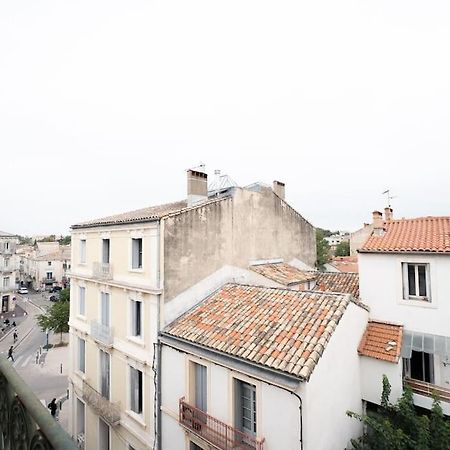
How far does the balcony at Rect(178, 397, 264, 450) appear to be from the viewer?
9117mm

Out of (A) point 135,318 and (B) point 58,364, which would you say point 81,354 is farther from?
(B) point 58,364

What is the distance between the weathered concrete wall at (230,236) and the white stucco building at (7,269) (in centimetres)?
4328

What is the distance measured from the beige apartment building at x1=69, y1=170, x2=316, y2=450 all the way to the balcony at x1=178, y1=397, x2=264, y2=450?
1.81m

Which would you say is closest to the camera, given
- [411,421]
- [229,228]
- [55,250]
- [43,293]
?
[411,421]

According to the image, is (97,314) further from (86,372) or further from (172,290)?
(172,290)

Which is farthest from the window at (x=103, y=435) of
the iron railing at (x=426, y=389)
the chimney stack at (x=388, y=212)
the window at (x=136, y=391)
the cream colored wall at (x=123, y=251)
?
the chimney stack at (x=388, y=212)

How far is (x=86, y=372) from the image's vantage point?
16.4m

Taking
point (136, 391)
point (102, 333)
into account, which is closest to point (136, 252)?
point (102, 333)

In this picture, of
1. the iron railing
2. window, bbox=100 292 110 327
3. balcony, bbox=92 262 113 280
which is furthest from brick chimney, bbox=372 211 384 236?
window, bbox=100 292 110 327

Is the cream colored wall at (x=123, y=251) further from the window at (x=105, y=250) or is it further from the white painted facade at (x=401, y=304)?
the white painted facade at (x=401, y=304)

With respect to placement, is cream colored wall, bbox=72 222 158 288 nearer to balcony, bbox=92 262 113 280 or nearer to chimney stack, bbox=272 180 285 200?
balcony, bbox=92 262 113 280

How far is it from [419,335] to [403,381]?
1606mm

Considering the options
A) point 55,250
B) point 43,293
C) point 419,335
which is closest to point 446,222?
point 419,335

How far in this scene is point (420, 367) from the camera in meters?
11.8
